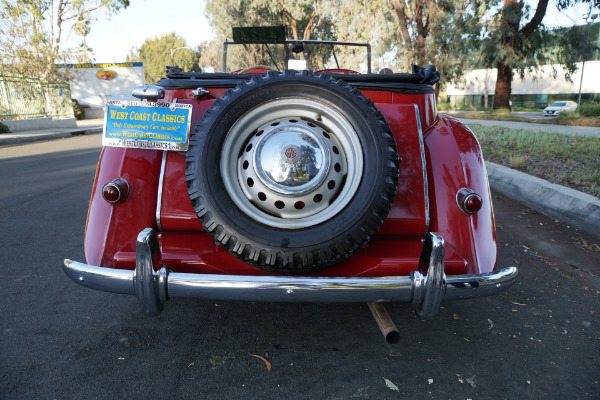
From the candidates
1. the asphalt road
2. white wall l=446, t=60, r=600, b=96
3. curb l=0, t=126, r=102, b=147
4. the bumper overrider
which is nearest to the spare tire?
the bumper overrider

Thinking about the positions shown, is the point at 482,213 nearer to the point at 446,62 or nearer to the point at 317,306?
the point at 317,306

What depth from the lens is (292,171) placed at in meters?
1.95

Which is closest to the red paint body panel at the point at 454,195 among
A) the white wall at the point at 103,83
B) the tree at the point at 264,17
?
the tree at the point at 264,17

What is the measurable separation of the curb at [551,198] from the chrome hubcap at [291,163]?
3.35 metres

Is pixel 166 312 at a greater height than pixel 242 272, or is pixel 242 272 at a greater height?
pixel 242 272

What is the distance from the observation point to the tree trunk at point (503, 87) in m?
21.3

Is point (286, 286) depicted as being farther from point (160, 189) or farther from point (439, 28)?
point (439, 28)

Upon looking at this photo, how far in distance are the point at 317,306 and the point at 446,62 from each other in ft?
74.4

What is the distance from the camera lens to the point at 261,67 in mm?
4395

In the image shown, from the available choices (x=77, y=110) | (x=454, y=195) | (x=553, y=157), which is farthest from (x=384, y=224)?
(x=77, y=110)

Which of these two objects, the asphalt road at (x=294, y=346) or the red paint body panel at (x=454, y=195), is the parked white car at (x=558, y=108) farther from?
the red paint body panel at (x=454, y=195)

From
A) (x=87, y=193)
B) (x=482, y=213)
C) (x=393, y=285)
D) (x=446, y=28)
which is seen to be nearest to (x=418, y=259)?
(x=393, y=285)

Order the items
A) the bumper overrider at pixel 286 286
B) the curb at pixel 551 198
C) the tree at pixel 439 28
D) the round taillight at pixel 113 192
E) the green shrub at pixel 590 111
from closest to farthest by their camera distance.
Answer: the bumper overrider at pixel 286 286
the round taillight at pixel 113 192
the curb at pixel 551 198
the tree at pixel 439 28
the green shrub at pixel 590 111

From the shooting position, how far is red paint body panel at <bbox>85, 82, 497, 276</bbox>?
6.73 feet
